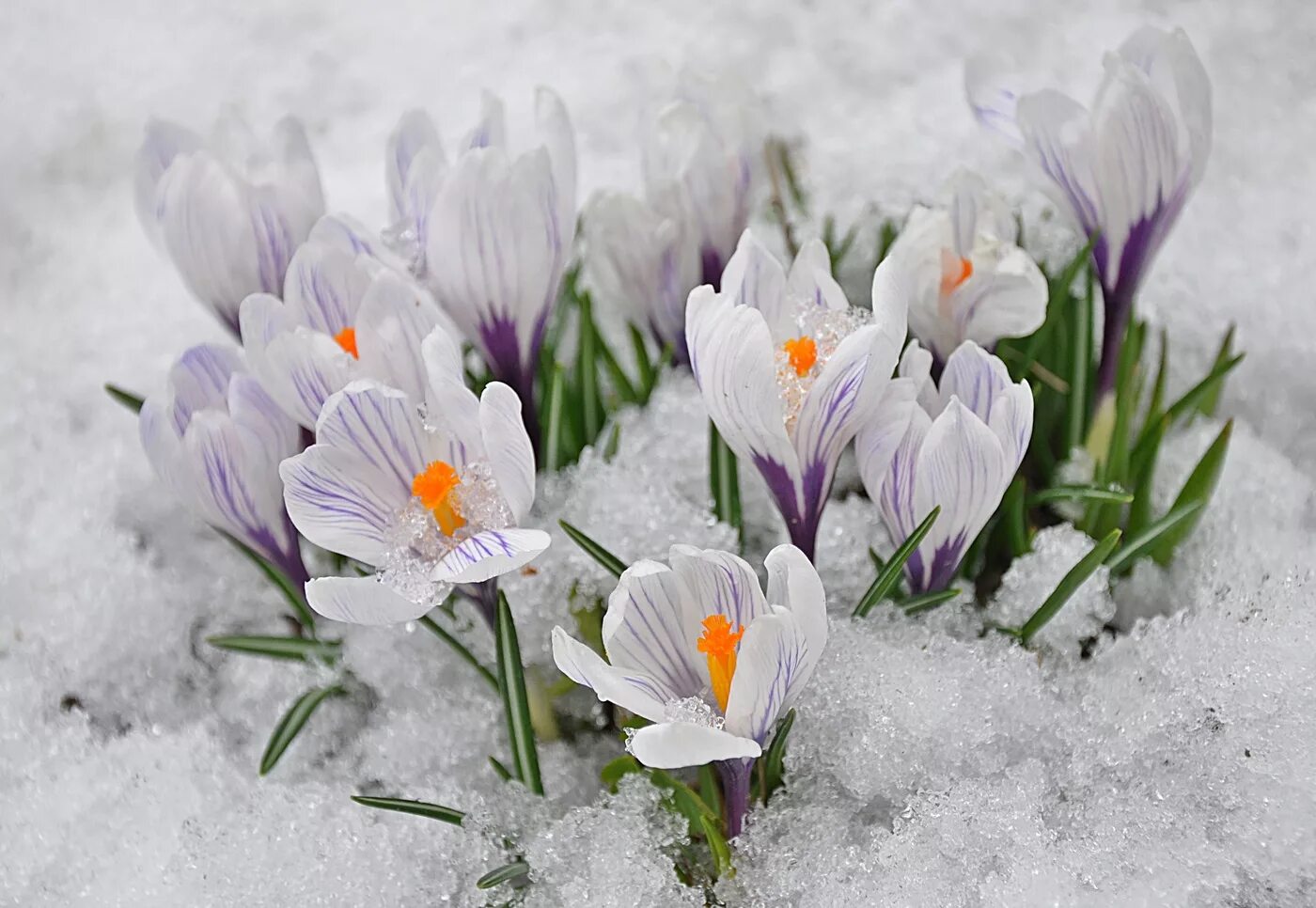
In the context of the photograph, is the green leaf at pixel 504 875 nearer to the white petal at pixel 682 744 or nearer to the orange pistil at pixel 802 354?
the white petal at pixel 682 744

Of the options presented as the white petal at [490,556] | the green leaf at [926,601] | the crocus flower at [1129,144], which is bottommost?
the green leaf at [926,601]

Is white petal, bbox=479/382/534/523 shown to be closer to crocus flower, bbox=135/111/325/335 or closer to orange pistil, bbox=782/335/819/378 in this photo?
orange pistil, bbox=782/335/819/378

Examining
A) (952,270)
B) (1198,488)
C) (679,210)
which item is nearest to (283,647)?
(679,210)

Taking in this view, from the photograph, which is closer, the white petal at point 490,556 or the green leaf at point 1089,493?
the white petal at point 490,556

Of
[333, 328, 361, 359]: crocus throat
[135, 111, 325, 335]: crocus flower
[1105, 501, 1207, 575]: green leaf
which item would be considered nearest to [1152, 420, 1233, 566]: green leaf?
[1105, 501, 1207, 575]: green leaf

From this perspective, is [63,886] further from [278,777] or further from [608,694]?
[608,694]

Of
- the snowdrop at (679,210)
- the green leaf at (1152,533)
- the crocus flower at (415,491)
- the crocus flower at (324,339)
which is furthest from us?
the snowdrop at (679,210)

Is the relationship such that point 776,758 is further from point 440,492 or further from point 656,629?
point 440,492

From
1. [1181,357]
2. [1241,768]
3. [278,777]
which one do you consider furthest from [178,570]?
[1181,357]

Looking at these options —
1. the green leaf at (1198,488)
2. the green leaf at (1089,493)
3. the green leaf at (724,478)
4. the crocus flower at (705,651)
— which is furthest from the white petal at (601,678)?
the green leaf at (1198,488)
